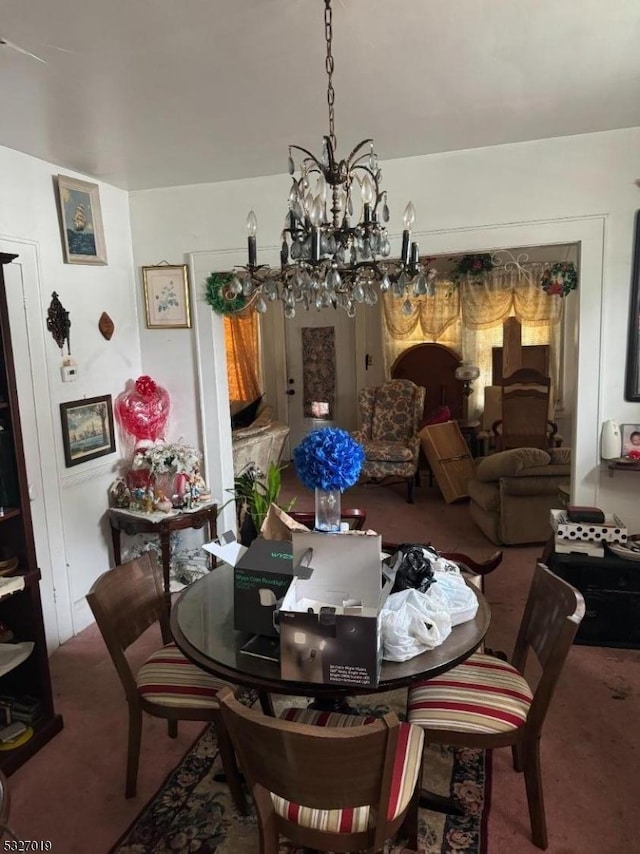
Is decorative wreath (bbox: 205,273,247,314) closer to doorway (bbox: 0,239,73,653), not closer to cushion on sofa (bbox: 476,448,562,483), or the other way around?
doorway (bbox: 0,239,73,653)

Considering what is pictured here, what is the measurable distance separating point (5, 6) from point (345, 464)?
1706 mm

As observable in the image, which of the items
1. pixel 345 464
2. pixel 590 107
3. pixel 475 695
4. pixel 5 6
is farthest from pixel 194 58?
pixel 475 695

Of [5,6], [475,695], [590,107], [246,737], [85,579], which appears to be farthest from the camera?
[85,579]

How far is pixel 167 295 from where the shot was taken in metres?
3.79

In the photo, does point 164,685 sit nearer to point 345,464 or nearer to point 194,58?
point 345,464

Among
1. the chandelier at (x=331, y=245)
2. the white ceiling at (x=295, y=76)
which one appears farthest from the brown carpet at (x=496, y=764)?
the white ceiling at (x=295, y=76)

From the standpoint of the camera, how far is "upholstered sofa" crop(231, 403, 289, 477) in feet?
16.8

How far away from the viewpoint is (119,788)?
7.14 feet

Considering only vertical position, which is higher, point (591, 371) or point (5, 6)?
point (5, 6)

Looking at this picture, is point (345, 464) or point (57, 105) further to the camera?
point (57, 105)

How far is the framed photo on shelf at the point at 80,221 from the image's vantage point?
10.5ft

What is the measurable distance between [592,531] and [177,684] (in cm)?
212

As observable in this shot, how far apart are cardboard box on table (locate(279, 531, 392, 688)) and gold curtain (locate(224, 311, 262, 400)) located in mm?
5077

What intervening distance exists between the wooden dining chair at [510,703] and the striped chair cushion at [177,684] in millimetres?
673
